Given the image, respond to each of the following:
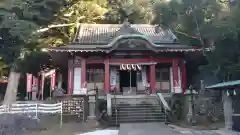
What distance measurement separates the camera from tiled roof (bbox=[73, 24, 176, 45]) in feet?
70.5

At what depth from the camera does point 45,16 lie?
18156 millimetres

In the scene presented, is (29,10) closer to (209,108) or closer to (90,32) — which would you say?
(90,32)

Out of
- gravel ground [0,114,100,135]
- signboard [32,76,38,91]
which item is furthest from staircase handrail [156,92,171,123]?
signboard [32,76,38,91]

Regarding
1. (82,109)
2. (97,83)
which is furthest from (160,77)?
(82,109)

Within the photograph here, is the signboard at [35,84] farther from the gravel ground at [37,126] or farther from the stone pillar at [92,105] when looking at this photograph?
the stone pillar at [92,105]

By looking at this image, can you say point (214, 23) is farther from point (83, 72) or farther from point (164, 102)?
point (83, 72)

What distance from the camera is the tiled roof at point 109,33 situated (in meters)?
21.5

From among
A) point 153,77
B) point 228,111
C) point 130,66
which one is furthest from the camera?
point 130,66

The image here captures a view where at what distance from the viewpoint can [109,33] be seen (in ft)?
78.0

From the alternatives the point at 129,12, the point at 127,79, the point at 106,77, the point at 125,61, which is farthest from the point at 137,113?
the point at 129,12

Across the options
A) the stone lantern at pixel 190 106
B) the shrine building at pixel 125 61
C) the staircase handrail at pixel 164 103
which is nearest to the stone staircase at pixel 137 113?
the staircase handrail at pixel 164 103

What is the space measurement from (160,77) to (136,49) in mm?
3535

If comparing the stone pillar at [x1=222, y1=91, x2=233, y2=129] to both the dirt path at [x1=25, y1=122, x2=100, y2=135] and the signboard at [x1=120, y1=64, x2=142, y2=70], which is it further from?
the signboard at [x1=120, y1=64, x2=142, y2=70]

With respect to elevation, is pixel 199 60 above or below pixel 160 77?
above
